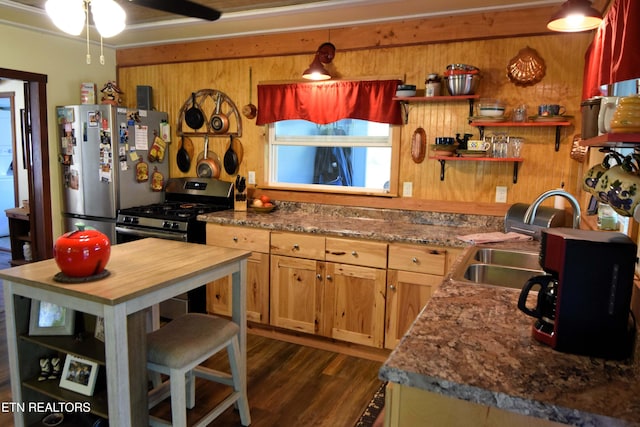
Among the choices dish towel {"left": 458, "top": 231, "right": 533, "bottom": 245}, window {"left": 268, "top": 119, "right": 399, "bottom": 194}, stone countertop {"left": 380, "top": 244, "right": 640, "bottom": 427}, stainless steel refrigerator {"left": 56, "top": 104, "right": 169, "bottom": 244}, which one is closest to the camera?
stone countertop {"left": 380, "top": 244, "right": 640, "bottom": 427}

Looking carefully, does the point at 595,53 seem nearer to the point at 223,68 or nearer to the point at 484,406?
the point at 484,406

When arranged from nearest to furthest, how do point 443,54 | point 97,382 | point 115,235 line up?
1. point 97,382
2. point 443,54
3. point 115,235

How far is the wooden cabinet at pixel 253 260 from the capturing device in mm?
3383

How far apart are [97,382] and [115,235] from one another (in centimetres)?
220

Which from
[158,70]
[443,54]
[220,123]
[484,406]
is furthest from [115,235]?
[484,406]

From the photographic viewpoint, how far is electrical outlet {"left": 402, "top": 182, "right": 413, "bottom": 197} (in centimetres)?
351

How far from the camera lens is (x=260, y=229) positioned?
3.37 meters

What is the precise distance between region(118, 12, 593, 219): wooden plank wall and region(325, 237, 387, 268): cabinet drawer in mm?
646

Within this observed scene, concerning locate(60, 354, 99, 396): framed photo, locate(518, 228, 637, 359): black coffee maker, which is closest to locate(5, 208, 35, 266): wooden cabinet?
locate(60, 354, 99, 396): framed photo

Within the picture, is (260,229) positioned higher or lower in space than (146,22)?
lower

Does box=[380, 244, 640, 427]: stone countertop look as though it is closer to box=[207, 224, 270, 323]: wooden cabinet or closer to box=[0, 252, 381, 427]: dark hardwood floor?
box=[0, 252, 381, 427]: dark hardwood floor

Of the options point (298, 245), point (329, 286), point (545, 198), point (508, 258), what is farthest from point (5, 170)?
point (545, 198)

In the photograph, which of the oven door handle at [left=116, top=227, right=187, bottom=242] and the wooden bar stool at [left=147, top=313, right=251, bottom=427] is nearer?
the wooden bar stool at [left=147, top=313, right=251, bottom=427]

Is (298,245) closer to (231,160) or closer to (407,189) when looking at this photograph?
(407,189)
